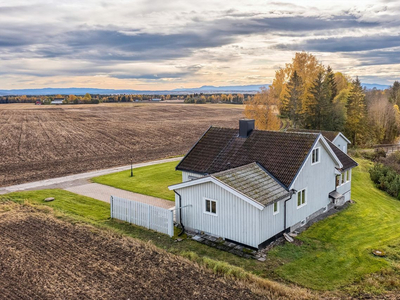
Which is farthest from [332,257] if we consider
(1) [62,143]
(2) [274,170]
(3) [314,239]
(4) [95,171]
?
(1) [62,143]

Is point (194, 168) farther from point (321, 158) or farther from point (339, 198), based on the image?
point (339, 198)

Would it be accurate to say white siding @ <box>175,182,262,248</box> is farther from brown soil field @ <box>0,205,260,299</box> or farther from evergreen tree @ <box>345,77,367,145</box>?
evergreen tree @ <box>345,77,367,145</box>

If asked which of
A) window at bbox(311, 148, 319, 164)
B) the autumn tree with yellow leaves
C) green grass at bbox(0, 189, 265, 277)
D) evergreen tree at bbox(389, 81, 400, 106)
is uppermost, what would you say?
evergreen tree at bbox(389, 81, 400, 106)

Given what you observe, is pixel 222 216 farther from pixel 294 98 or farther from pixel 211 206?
pixel 294 98

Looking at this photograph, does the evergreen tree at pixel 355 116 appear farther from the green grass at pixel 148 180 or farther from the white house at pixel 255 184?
the green grass at pixel 148 180

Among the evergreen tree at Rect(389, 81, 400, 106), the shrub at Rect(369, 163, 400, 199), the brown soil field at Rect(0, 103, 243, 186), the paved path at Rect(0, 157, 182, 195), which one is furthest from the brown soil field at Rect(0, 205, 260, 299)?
the evergreen tree at Rect(389, 81, 400, 106)

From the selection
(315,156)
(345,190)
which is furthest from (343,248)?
(345,190)
